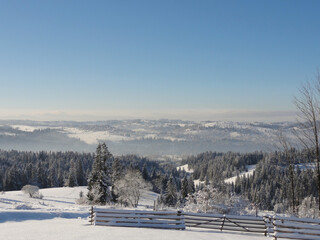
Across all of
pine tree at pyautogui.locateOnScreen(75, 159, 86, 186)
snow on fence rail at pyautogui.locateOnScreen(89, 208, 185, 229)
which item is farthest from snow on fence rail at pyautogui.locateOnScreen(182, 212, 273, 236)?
pine tree at pyautogui.locateOnScreen(75, 159, 86, 186)

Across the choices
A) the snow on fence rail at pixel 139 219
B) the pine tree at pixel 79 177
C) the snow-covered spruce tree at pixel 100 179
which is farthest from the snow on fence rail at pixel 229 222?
the pine tree at pixel 79 177

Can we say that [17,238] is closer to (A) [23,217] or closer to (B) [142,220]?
(B) [142,220]

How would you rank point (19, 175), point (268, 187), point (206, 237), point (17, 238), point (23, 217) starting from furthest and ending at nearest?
Result: point (268, 187), point (19, 175), point (23, 217), point (206, 237), point (17, 238)

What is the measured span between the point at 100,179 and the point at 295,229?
107ft

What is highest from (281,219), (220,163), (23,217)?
(281,219)

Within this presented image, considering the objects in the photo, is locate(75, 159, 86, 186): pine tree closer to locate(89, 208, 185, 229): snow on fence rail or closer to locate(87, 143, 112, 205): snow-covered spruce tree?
locate(87, 143, 112, 205): snow-covered spruce tree

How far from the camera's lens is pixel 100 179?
41688 millimetres

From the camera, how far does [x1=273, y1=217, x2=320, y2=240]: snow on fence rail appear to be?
13922 millimetres

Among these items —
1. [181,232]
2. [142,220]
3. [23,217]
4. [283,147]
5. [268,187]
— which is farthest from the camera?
[268,187]

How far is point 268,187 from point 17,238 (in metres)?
135

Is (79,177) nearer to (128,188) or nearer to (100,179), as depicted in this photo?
(128,188)

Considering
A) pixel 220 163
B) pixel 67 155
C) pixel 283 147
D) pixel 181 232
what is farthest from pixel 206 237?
pixel 220 163

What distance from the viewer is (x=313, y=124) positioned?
17.0 m

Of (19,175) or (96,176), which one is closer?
(96,176)
